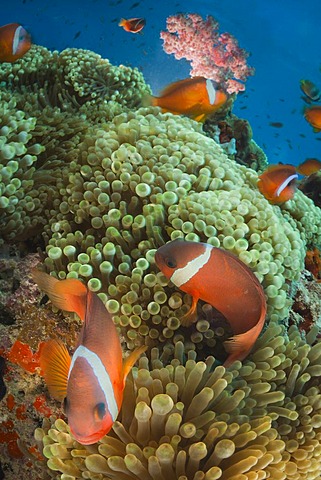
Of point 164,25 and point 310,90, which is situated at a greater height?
point 310,90

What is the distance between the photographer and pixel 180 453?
109cm

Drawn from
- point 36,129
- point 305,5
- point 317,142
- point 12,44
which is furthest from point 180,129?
point 317,142

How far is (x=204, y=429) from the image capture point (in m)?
1.22

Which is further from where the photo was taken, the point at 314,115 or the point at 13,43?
the point at 314,115

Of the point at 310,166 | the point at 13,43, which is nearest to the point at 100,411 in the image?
the point at 13,43

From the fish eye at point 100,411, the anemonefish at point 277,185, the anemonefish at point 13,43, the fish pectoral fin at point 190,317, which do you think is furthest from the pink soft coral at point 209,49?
the fish eye at point 100,411

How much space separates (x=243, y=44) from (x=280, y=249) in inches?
432

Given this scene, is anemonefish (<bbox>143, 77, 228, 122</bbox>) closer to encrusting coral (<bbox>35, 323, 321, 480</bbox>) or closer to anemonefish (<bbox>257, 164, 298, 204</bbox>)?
anemonefish (<bbox>257, 164, 298, 204</bbox>)

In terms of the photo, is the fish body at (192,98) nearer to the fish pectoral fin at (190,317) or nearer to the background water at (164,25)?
the fish pectoral fin at (190,317)

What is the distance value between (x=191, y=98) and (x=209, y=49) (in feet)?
16.3

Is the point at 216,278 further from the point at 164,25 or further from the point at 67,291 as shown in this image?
the point at 164,25

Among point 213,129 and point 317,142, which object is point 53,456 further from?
point 317,142

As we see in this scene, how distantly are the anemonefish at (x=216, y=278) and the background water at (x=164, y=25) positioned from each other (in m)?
8.24

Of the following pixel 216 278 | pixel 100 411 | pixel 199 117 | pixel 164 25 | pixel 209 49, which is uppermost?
pixel 100 411
